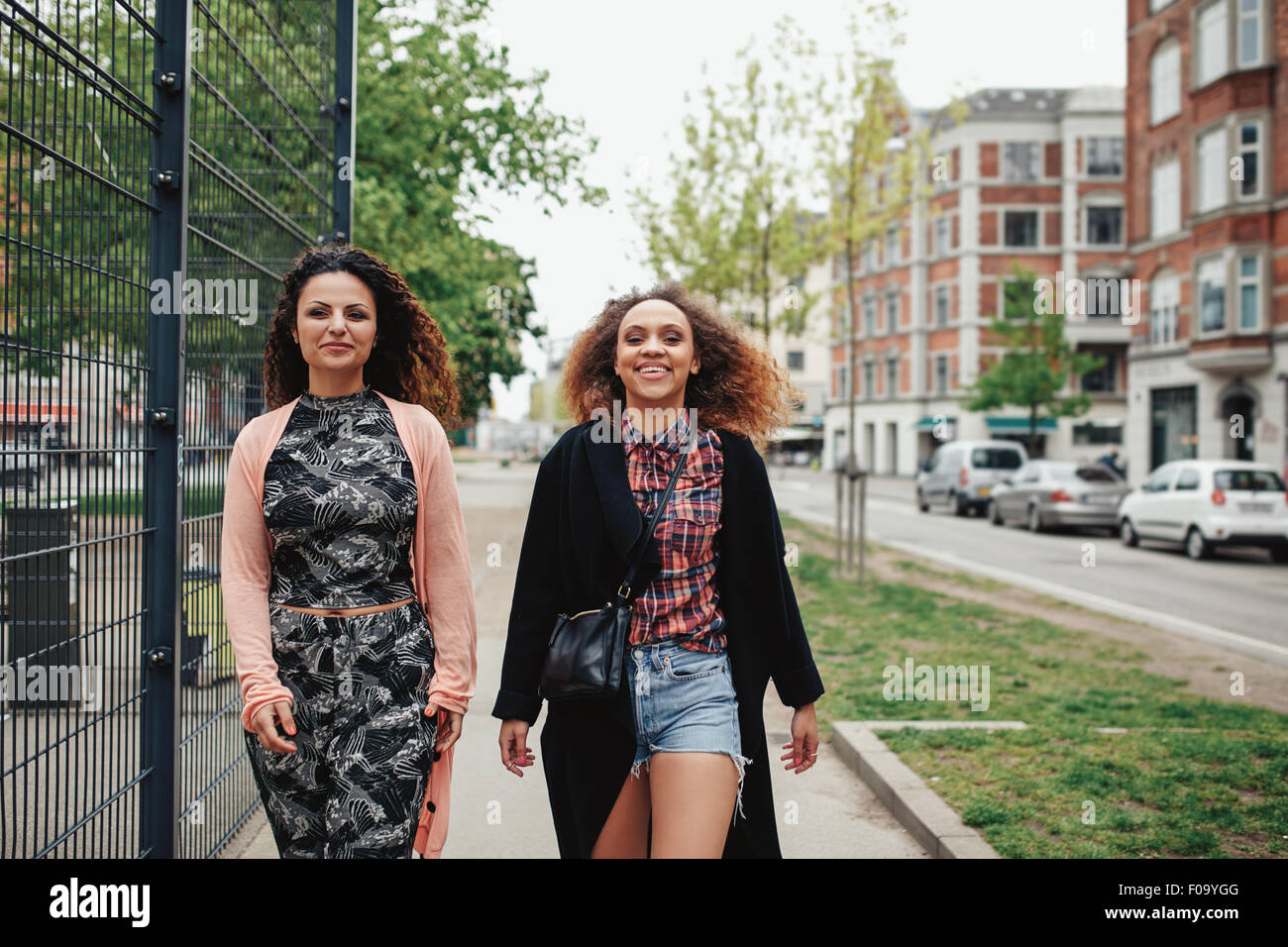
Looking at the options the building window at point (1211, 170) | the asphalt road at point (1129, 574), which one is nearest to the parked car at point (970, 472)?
the asphalt road at point (1129, 574)

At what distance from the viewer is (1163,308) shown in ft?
103

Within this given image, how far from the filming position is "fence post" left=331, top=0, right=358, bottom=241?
18.1 feet

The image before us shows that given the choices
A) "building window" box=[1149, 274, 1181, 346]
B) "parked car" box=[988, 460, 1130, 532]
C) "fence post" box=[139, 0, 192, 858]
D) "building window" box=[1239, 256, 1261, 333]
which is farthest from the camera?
"building window" box=[1149, 274, 1181, 346]

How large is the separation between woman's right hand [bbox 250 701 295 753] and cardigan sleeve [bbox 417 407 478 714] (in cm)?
34

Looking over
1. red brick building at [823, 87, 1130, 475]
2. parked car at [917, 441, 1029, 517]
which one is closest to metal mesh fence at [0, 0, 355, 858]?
parked car at [917, 441, 1029, 517]

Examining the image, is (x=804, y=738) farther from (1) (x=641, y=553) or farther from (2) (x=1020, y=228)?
(2) (x=1020, y=228)

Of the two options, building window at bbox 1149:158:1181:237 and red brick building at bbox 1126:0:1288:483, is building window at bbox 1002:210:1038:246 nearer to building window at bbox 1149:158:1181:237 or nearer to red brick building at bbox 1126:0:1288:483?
red brick building at bbox 1126:0:1288:483

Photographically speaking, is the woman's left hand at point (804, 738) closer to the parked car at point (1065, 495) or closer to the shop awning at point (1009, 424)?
the parked car at point (1065, 495)

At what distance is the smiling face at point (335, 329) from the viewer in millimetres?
2666

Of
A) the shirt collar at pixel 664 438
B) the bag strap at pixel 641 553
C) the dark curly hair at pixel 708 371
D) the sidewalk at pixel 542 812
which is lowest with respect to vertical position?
the sidewalk at pixel 542 812

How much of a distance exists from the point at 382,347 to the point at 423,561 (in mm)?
595

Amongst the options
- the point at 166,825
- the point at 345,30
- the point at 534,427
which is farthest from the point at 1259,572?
the point at 534,427

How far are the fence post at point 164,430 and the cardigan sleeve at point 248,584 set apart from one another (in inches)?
35.7

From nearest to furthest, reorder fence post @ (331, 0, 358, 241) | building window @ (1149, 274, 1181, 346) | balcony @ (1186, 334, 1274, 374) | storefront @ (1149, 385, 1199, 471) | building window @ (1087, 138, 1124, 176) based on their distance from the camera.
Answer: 1. fence post @ (331, 0, 358, 241)
2. balcony @ (1186, 334, 1274, 374)
3. storefront @ (1149, 385, 1199, 471)
4. building window @ (1149, 274, 1181, 346)
5. building window @ (1087, 138, 1124, 176)
